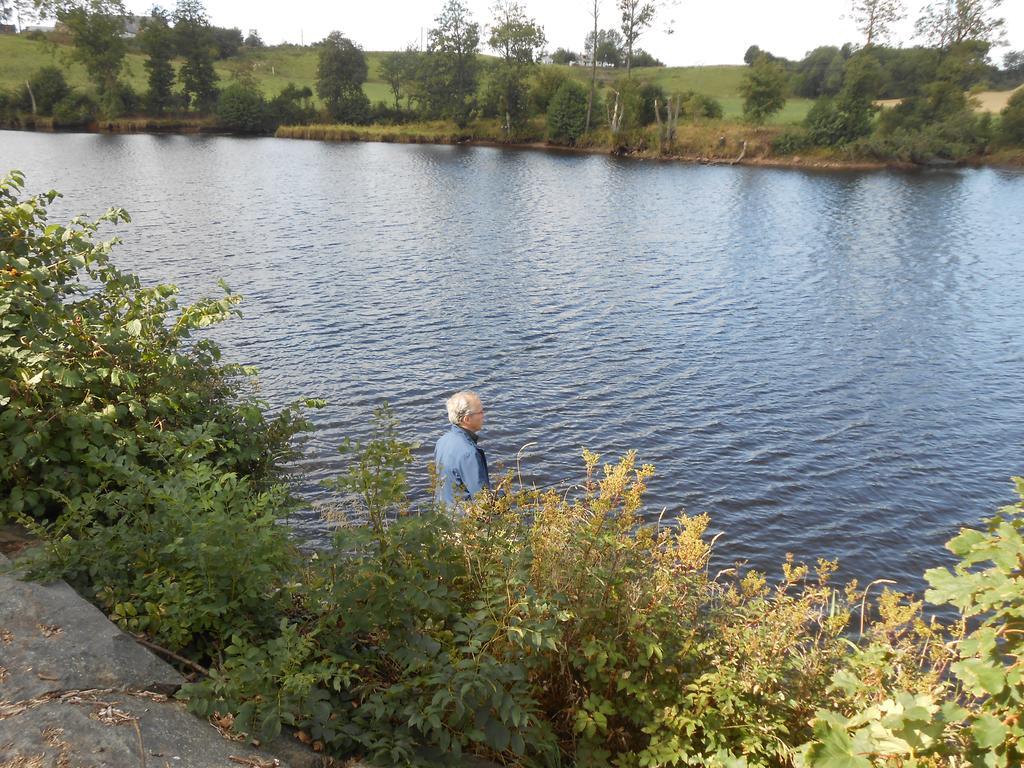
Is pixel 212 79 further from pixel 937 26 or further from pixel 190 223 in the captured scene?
pixel 937 26

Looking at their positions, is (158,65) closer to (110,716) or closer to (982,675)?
(110,716)

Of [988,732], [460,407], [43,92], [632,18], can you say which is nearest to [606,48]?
[632,18]

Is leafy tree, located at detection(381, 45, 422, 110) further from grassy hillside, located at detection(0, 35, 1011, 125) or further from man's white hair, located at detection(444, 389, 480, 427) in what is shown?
man's white hair, located at detection(444, 389, 480, 427)

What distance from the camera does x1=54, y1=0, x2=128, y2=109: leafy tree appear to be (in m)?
75.6

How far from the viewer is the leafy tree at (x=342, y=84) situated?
78.6 metres

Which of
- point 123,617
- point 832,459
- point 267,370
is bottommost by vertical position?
point 832,459

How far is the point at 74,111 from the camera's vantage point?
2798 inches

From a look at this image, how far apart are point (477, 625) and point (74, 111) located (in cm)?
8526

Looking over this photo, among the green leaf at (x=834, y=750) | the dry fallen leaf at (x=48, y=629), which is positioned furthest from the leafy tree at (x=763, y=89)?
the dry fallen leaf at (x=48, y=629)

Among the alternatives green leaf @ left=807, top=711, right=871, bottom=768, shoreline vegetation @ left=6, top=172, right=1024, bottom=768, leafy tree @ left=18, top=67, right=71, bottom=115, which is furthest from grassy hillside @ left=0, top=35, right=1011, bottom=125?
green leaf @ left=807, top=711, right=871, bottom=768

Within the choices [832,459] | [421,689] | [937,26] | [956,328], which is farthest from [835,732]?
[937,26]

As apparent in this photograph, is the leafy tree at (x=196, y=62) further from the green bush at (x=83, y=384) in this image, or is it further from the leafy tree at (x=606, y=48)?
the green bush at (x=83, y=384)

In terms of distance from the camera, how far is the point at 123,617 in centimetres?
417

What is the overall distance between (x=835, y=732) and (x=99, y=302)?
734cm
